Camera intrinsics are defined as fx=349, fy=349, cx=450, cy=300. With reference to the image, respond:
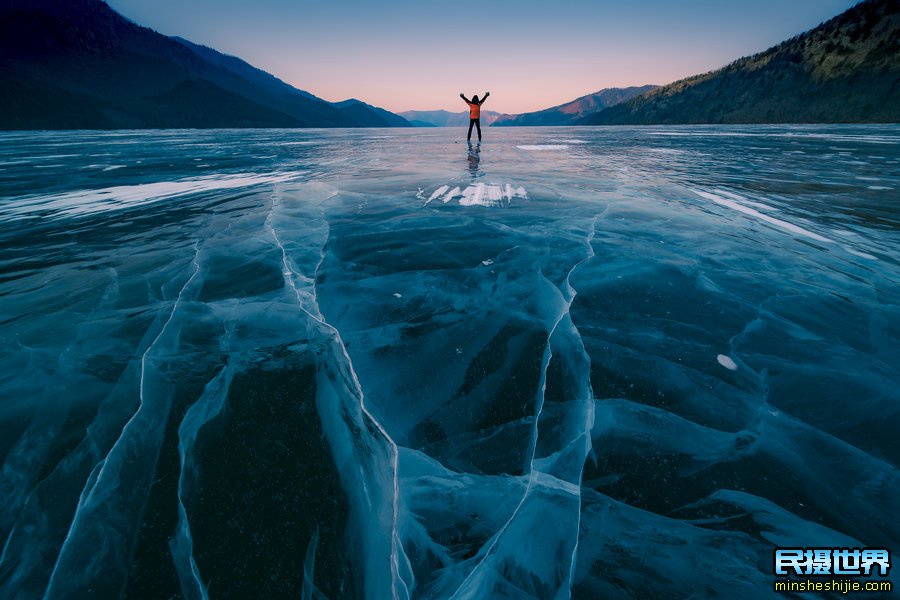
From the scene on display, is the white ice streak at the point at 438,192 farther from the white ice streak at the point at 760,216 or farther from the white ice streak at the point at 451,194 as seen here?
the white ice streak at the point at 760,216

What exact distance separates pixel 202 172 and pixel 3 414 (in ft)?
31.3

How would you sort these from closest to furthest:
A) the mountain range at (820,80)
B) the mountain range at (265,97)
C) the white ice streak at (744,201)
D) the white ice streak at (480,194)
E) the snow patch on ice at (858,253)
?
the snow patch on ice at (858,253), the white ice streak at (744,201), the white ice streak at (480,194), the mountain range at (820,80), the mountain range at (265,97)

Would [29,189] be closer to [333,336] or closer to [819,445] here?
[333,336]

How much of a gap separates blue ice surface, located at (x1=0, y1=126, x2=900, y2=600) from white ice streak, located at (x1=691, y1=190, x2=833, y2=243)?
0.48 ft

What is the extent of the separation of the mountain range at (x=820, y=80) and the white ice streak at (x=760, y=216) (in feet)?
253

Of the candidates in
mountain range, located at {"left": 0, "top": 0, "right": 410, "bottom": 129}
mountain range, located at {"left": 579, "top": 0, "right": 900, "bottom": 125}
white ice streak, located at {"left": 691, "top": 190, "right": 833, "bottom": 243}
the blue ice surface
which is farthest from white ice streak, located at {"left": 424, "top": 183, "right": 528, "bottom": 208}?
mountain range, located at {"left": 0, "top": 0, "right": 410, "bottom": 129}

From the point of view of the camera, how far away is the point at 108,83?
12094 cm

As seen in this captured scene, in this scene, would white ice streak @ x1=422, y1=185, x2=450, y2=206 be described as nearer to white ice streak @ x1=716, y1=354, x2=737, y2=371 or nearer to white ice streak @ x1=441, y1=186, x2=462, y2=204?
white ice streak @ x1=441, y1=186, x2=462, y2=204

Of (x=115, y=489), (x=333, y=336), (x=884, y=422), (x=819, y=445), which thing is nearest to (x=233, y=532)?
(x=115, y=489)

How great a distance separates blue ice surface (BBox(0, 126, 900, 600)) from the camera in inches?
49.7

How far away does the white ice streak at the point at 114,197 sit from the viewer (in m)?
5.53

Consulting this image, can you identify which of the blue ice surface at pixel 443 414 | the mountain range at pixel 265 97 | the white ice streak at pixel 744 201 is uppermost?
the mountain range at pixel 265 97

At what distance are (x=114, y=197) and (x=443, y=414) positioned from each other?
26.2ft

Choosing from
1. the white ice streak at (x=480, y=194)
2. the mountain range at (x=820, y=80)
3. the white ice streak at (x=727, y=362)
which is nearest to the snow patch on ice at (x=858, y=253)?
the white ice streak at (x=727, y=362)
